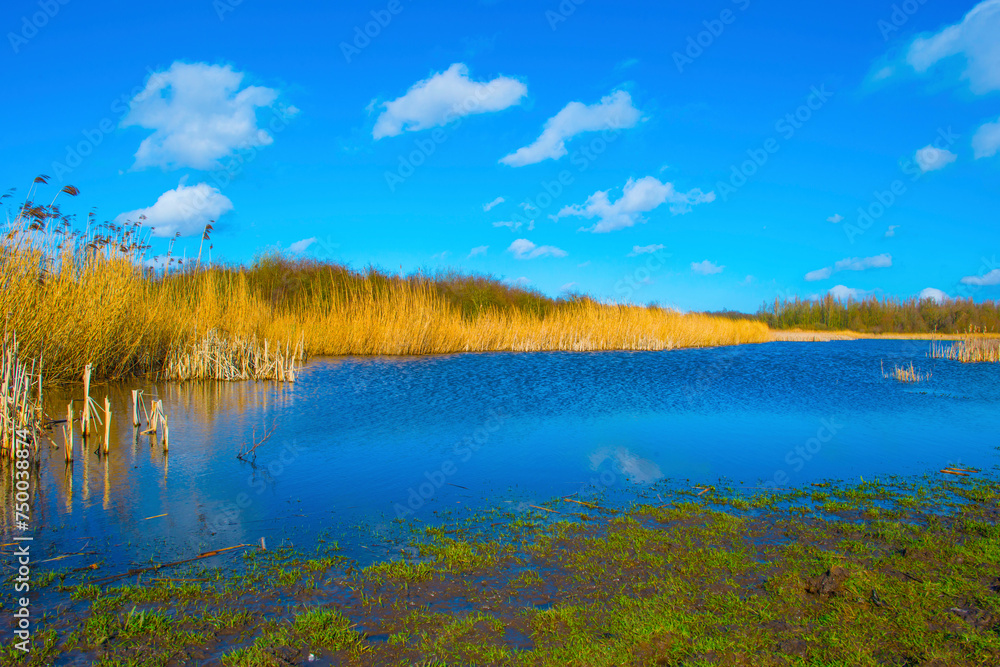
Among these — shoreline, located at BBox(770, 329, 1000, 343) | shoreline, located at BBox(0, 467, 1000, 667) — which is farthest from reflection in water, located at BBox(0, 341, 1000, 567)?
shoreline, located at BBox(770, 329, 1000, 343)

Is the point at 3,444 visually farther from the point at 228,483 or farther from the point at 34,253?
the point at 34,253

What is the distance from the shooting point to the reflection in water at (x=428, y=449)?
4.69 metres

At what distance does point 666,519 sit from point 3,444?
21.0 ft

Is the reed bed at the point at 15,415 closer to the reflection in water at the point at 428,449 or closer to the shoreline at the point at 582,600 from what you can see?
the reflection in water at the point at 428,449

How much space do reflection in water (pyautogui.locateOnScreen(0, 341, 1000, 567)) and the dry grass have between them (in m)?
1.14

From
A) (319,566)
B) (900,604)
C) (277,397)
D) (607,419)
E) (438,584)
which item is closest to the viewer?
(900,604)

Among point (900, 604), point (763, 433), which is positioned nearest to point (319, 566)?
point (900, 604)

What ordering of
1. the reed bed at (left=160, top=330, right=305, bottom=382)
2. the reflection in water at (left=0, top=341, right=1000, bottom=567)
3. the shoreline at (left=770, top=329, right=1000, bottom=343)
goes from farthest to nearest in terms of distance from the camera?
the shoreline at (left=770, top=329, right=1000, bottom=343), the reed bed at (left=160, top=330, right=305, bottom=382), the reflection in water at (left=0, top=341, right=1000, bottom=567)

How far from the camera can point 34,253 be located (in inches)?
348

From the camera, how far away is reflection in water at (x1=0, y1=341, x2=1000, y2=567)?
4688 millimetres

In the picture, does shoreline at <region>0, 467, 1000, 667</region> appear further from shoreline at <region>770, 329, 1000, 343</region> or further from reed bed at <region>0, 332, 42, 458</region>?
shoreline at <region>770, 329, 1000, 343</region>

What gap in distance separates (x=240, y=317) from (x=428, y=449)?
31.3ft

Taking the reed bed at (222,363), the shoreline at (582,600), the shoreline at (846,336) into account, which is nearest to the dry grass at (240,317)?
the reed bed at (222,363)

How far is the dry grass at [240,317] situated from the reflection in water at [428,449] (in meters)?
1.14
